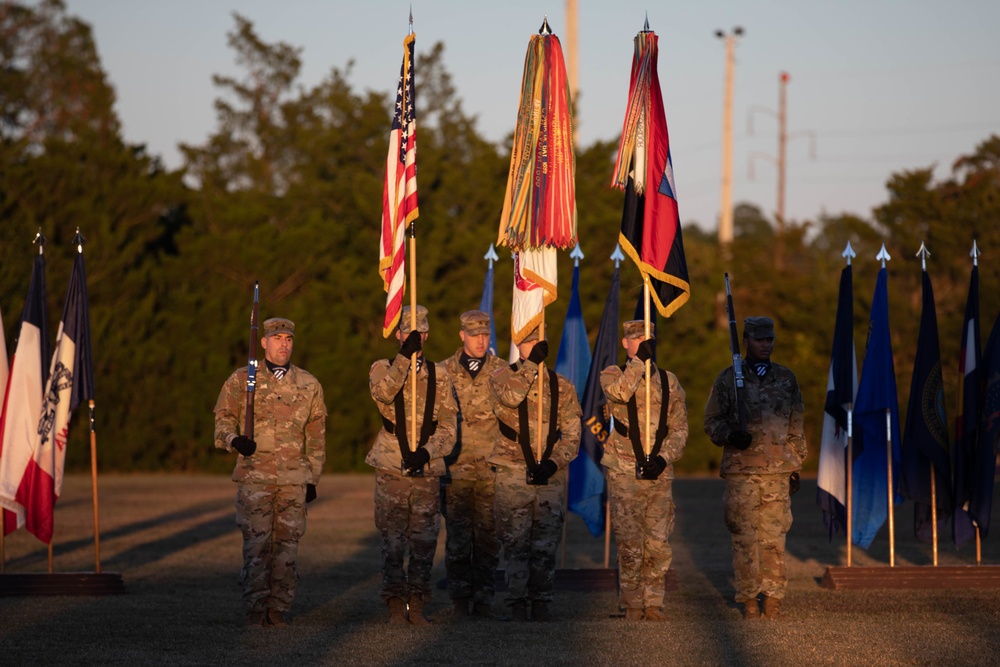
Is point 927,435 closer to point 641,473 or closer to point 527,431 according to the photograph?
point 641,473

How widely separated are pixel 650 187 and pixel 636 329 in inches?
44.0

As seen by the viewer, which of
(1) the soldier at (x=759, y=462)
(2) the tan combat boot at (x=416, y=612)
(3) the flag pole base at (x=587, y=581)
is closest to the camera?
(2) the tan combat boot at (x=416, y=612)

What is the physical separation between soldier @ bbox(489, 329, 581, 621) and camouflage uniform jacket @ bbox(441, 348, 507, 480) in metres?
0.28

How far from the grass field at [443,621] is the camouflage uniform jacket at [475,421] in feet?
3.73

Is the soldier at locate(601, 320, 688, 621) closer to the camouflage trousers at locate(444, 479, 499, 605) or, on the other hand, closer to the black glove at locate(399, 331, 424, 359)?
the camouflage trousers at locate(444, 479, 499, 605)

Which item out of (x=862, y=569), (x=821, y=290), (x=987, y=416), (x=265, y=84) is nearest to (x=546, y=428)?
(x=862, y=569)

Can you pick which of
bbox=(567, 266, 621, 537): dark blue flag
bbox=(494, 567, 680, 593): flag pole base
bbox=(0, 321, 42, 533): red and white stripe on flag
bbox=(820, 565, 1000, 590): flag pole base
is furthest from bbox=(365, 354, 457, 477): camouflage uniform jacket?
bbox=(820, 565, 1000, 590): flag pole base

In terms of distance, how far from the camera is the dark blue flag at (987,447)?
38.3 ft

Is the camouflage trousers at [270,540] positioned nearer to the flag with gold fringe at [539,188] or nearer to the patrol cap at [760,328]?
the flag with gold fringe at [539,188]

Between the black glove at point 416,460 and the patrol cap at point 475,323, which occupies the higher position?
the patrol cap at point 475,323

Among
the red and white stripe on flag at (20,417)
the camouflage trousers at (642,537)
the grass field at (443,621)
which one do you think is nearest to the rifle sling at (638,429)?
the camouflage trousers at (642,537)

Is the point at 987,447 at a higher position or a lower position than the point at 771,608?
higher

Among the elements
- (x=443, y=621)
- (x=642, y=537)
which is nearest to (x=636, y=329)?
(x=642, y=537)

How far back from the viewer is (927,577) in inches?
441
